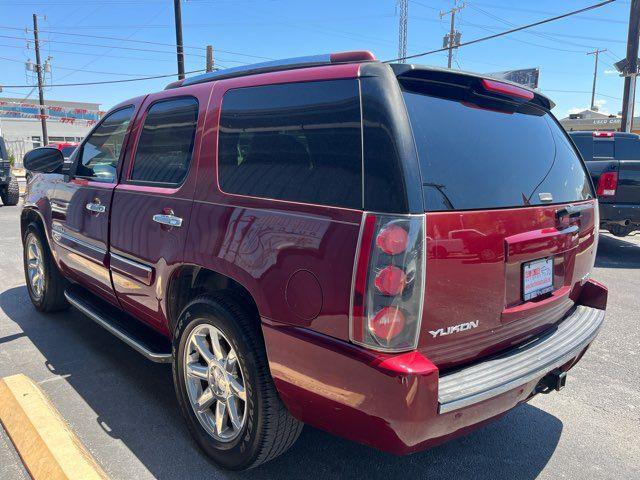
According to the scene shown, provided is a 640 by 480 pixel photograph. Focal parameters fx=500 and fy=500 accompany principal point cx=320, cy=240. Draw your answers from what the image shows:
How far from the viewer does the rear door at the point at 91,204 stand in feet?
11.6

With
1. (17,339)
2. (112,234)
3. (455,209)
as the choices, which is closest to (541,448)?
(455,209)

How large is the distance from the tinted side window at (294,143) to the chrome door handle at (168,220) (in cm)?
38

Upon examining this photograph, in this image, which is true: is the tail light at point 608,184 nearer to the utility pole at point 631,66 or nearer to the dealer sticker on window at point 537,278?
the dealer sticker on window at point 537,278

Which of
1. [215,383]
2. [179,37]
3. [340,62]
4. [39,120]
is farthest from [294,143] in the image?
[39,120]

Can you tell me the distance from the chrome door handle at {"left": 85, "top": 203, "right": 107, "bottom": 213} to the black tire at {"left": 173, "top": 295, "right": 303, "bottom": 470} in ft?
4.70

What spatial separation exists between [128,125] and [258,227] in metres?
1.86

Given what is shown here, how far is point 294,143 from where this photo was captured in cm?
221

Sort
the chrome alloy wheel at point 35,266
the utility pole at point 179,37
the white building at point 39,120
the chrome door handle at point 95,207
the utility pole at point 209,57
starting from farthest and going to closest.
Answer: the white building at point 39,120, the utility pole at point 209,57, the utility pole at point 179,37, the chrome alloy wheel at point 35,266, the chrome door handle at point 95,207

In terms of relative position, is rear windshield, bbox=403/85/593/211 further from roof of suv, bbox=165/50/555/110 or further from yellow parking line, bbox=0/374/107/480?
yellow parking line, bbox=0/374/107/480

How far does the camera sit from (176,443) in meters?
2.77

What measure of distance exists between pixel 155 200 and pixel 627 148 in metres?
9.58

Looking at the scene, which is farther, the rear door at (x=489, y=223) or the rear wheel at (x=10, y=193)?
the rear wheel at (x=10, y=193)

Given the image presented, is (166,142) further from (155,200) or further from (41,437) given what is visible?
(41,437)

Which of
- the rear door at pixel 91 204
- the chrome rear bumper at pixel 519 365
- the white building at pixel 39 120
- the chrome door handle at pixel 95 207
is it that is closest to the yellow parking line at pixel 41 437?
the rear door at pixel 91 204
